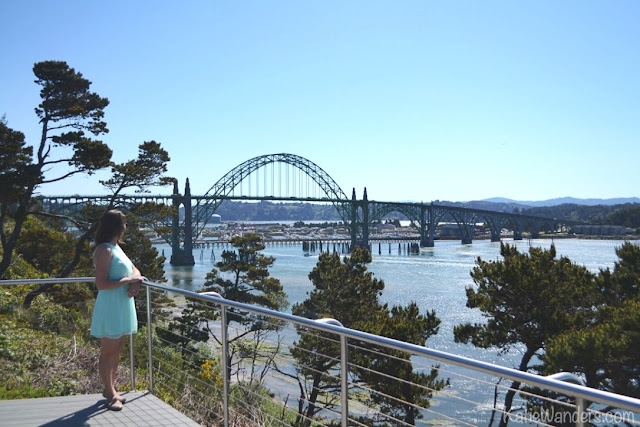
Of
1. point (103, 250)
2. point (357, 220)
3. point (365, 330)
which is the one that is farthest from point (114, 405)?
point (357, 220)

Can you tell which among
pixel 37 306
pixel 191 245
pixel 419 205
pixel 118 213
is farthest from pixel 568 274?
pixel 419 205

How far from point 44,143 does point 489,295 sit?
521 inches

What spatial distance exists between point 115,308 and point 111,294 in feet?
0.28

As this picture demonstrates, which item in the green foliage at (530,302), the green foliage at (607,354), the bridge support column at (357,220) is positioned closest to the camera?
the green foliage at (607,354)

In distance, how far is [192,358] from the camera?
430 inches

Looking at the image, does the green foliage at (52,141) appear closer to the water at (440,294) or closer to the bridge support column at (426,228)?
the water at (440,294)

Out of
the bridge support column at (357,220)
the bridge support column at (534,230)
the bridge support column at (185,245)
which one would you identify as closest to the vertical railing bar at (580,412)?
the bridge support column at (185,245)

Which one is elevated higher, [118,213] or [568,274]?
[118,213]

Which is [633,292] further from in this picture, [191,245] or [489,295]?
[191,245]

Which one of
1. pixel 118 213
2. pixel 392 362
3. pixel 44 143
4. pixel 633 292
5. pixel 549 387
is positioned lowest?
pixel 392 362

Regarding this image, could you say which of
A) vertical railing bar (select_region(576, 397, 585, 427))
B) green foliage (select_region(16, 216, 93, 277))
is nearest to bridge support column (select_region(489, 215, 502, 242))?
green foliage (select_region(16, 216, 93, 277))

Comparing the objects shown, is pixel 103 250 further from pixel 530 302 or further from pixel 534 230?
pixel 534 230

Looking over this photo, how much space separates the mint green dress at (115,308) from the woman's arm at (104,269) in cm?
3

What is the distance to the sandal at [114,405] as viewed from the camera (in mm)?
3627
